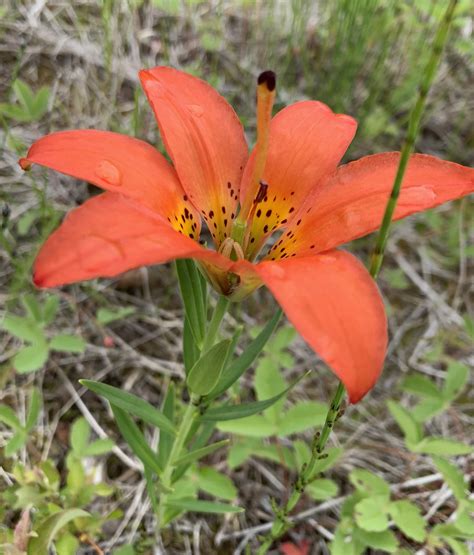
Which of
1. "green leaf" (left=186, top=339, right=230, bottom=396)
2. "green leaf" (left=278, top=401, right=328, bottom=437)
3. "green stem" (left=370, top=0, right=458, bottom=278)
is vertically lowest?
"green leaf" (left=278, top=401, right=328, bottom=437)

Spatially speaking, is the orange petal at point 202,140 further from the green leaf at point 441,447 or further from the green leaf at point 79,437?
the green leaf at point 441,447

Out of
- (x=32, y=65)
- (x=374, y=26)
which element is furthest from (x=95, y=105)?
(x=374, y=26)


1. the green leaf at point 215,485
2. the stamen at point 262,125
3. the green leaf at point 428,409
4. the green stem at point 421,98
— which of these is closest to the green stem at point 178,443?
the green leaf at point 215,485

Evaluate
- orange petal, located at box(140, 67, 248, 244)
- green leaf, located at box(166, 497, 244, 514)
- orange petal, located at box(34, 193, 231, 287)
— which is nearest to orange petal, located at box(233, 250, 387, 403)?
orange petal, located at box(34, 193, 231, 287)

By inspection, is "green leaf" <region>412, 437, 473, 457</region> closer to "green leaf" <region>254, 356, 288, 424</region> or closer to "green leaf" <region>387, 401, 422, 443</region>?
"green leaf" <region>387, 401, 422, 443</region>

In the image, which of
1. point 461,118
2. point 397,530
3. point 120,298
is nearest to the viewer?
point 397,530

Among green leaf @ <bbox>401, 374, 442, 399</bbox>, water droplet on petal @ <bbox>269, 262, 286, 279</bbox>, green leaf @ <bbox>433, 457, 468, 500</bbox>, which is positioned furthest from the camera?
green leaf @ <bbox>401, 374, 442, 399</bbox>

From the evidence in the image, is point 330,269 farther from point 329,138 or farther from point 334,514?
point 334,514
